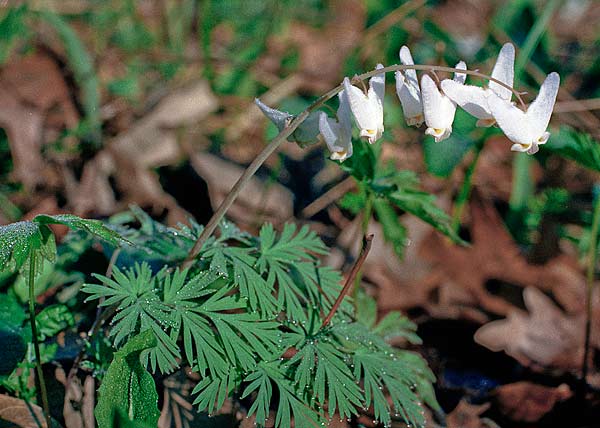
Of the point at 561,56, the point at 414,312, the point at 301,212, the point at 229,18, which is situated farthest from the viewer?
the point at 561,56

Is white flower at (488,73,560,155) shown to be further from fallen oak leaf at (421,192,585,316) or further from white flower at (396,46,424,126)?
fallen oak leaf at (421,192,585,316)

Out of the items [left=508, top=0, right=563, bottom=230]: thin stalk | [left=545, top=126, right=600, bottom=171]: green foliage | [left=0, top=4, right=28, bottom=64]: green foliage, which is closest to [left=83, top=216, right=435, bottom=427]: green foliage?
[left=545, top=126, right=600, bottom=171]: green foliage

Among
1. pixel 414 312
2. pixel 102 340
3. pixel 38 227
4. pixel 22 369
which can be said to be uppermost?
pixel 38 227

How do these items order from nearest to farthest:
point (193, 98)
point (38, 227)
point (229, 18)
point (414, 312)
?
point (38, 227), point (414, 312), point (193, 98), point (229, 18)

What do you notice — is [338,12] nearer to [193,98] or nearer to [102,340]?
[193,98]

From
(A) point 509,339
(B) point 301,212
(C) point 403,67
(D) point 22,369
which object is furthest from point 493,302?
(D) point 22,369

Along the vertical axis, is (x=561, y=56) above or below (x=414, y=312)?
above

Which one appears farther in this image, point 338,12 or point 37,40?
point 338,12

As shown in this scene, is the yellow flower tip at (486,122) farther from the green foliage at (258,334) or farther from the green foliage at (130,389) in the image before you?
the green foliage at (130,389)
